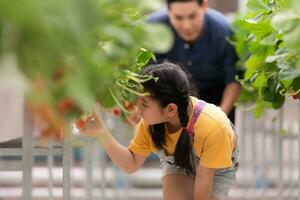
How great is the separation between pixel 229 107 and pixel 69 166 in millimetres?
1607

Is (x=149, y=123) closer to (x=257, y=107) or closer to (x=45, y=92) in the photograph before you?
(x=257, y=107)

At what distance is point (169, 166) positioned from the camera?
3105mm

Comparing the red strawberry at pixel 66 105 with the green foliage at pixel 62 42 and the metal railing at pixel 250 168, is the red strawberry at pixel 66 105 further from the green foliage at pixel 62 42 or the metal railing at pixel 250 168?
the metal railing at pixel 250 168

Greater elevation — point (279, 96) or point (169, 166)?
point (279, 96)

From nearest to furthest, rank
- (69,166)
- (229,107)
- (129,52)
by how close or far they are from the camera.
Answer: (129,52), (69,166), (229,107)

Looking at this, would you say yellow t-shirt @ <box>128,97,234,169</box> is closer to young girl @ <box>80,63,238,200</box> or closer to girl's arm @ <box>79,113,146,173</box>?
young girl @ <box>80,63,238,200</box>

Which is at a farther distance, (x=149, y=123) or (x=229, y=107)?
(x=229, y=107)

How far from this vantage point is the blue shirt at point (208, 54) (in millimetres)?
4414

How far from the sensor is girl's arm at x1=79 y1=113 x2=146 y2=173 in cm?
272

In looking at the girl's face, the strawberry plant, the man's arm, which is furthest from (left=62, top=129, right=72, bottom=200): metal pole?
the man's arm

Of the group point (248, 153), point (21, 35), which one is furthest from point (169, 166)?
point (248, 153)

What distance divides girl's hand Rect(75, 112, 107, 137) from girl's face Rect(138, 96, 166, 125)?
0.48ft

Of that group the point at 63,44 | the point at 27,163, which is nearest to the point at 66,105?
the point at 63,44

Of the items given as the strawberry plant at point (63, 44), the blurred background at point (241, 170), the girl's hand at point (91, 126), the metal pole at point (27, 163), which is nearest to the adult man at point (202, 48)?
the blurred background at point (241, 170)
